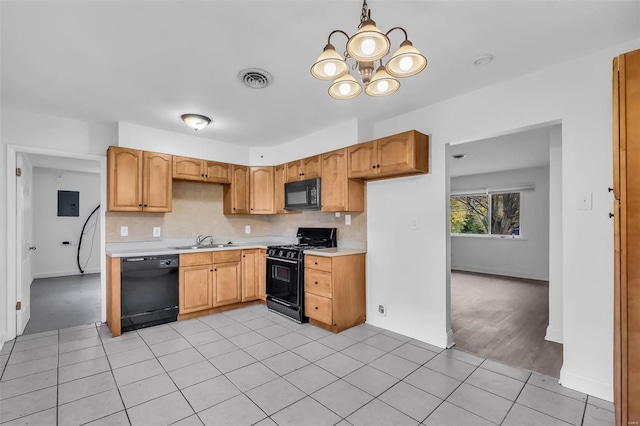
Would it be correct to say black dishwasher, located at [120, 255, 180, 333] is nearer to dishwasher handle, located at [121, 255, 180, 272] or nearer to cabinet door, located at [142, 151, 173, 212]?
dishwasher handle, located at [121, 255, 180, 272]

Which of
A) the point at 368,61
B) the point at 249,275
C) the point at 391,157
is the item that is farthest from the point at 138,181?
the point at 368,61

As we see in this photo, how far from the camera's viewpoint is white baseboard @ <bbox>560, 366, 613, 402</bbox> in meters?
2.11

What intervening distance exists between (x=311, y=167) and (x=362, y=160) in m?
0.87

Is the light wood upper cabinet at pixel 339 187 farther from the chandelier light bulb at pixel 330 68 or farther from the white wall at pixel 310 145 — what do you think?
the chandelier light bulb at pixel 330 68

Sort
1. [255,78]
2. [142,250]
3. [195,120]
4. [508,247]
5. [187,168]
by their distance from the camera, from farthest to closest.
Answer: [508,247] < [187,168] < [142,250] < [195,120] < [255,78]

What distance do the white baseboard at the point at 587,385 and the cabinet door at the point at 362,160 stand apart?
2304mm

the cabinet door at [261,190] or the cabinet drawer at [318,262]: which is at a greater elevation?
the cabinet door at [261,190]

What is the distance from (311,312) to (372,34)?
2.96 meters

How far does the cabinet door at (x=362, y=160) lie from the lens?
3299mm

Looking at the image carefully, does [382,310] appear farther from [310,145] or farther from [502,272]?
[502,272]

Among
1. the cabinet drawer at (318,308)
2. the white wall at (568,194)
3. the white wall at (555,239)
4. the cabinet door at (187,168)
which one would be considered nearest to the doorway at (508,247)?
the white wall at (555,239)

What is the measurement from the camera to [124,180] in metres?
3.60

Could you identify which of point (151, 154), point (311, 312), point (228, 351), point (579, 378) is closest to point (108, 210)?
point (151, 154)

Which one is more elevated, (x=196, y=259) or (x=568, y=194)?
(x=568, y=194)
